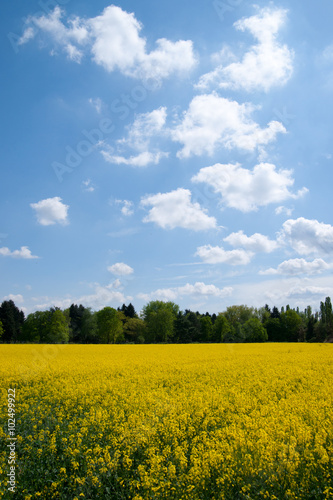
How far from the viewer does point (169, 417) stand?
7.43 meters

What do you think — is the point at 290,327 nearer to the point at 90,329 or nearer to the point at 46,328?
the point at 90,329

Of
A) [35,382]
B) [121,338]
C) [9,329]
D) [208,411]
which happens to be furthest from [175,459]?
[9,329]

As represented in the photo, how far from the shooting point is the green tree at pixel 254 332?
68.4m

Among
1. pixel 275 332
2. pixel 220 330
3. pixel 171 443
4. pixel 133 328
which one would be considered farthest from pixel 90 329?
pixel 171 443

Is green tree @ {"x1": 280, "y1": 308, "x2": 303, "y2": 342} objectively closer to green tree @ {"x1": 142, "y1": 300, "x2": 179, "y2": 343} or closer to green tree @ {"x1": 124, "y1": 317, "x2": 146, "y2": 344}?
green tree @ {"x1": 142, "y1": 300, "x2": 179, "y2": 343}

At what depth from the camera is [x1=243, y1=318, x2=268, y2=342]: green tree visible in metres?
68.4

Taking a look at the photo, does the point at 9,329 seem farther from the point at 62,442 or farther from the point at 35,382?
the point at 62,442

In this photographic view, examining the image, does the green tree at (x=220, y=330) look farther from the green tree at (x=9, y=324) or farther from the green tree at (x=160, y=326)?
the green tree at (x=9, y=324)

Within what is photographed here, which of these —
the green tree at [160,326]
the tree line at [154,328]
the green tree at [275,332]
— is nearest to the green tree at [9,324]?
the tree line at [154,328]

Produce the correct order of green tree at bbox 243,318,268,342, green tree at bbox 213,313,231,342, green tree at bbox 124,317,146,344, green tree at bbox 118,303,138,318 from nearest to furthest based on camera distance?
green tree at bbox 243,318,268,342
green tree at bbox 213,313,231,342
green tree at bbox 124,317,146,344
green tree at bbox 118,303,138,318

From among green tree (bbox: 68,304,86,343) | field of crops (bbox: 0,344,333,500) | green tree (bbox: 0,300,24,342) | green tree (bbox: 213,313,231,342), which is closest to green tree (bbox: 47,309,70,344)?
green tree (bbox: 0,300,24,342)

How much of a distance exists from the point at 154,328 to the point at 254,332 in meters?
23.0

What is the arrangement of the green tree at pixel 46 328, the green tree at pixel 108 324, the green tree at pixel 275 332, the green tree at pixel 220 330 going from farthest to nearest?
the green tree at pixel 275 332
the green tree at pixel 220 330
the green tree at pixel 108 324
the green tree at pixel 46 328

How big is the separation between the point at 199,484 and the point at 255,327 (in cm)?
6832
